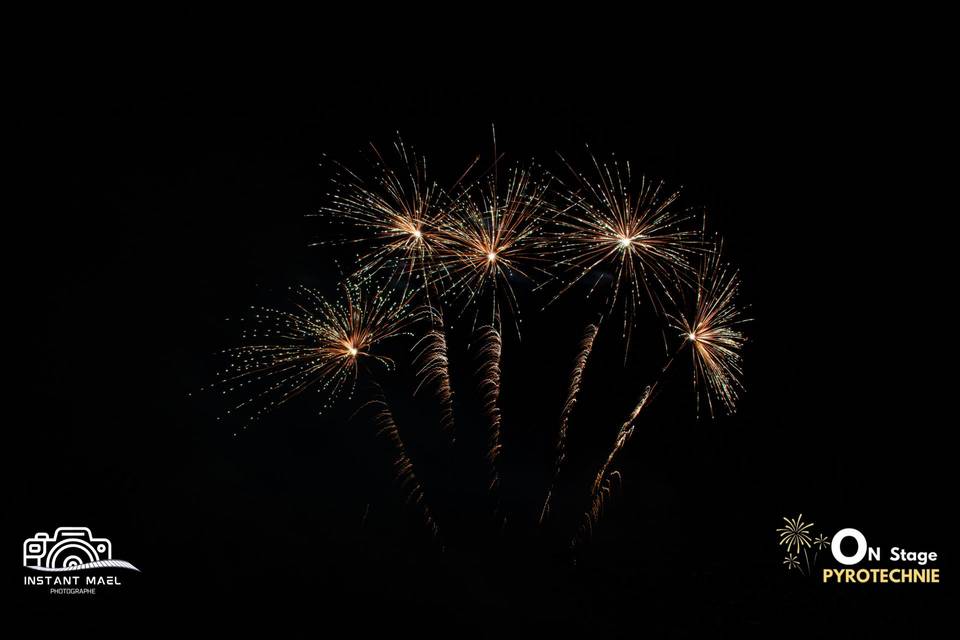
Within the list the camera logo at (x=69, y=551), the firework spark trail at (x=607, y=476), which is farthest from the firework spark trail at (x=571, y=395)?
the camera logo at (x=69, y=551)

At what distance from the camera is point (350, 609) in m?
14.4

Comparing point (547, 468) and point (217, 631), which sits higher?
point (547, 468)

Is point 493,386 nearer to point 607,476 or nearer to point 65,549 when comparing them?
point 607,476

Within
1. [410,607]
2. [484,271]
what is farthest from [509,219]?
[410,607]

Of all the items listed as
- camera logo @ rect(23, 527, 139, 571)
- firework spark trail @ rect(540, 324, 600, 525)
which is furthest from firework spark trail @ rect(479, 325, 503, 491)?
camera logo @ rect(23, 527, 139, 571)

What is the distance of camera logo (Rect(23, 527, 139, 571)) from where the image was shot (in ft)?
34.7

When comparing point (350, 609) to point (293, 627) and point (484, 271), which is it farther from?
point (484, 271)

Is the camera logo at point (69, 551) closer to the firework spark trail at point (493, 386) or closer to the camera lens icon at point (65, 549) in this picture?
the camera lens icon at point (65, 549)

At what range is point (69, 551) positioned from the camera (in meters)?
10.8

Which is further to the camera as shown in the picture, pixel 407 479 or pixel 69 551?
pixel 407 479

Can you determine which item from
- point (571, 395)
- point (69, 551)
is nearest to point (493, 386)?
point (571, 395)

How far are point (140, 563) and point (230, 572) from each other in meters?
2.18

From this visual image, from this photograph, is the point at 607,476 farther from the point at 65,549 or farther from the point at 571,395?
the point at 65,549

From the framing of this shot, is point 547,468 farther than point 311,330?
Yes
